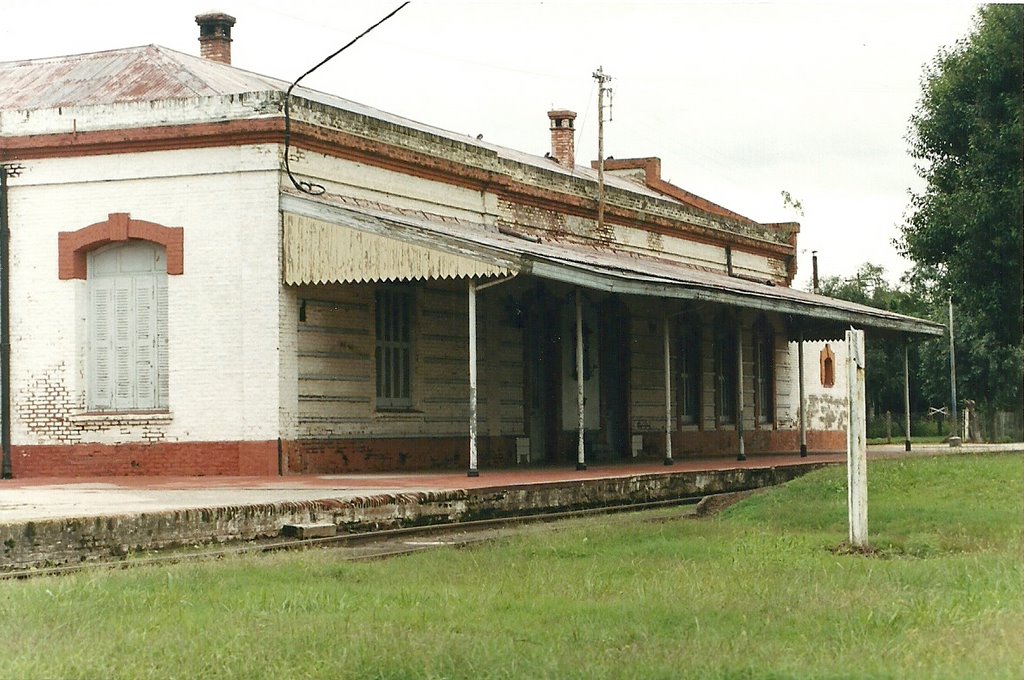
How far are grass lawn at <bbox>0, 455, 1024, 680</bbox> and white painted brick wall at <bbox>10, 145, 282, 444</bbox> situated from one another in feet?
25.5

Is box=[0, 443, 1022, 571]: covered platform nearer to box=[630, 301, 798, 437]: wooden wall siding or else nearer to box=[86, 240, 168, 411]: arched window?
box=[86, 240, 168, 411]: arched window

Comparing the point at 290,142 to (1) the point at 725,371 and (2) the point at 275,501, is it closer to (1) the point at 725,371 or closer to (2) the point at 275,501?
(2) the point at 275,501

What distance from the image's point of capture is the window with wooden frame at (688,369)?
28.6 metres

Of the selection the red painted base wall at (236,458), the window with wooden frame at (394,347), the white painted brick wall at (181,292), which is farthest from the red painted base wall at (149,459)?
the window with wooden frame at (394,347)

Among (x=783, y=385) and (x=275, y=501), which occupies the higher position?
(x=783, y=385)

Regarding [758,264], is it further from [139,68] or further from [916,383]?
[916,383]

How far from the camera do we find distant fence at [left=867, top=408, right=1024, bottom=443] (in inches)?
1836

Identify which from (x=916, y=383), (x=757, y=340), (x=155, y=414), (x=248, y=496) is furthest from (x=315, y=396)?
(x=916, y=383)

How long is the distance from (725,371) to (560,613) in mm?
23176

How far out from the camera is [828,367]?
36781 mm

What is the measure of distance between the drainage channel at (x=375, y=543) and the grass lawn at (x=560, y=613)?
Result: 0.61 meters

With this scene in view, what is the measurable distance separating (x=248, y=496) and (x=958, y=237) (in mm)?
15239

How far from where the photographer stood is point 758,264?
33.9 metres

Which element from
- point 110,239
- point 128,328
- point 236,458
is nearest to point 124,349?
point 128,328
